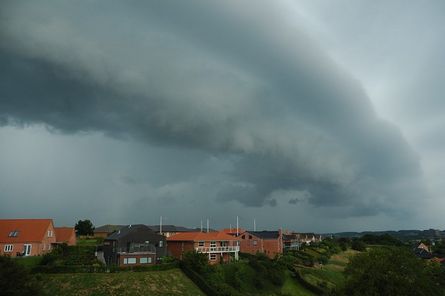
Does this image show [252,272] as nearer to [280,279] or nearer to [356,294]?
[280,279]

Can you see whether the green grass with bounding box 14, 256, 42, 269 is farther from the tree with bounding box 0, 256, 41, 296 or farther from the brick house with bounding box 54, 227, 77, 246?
the brick house with bounding box 54, 227, 77, 246

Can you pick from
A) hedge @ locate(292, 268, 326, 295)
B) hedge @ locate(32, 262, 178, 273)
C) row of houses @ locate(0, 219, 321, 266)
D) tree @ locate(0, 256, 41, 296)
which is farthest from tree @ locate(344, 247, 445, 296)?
row of houses @ locate(0, 219, 321, 266)

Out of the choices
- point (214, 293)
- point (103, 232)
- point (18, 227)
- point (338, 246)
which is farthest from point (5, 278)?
point (338, 246)

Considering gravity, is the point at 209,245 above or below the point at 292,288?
above

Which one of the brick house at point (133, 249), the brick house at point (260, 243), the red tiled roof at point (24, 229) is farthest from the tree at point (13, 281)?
the brick house at point (260, 243)

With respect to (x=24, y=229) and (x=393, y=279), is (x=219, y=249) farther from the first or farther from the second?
(x=393, y=279)

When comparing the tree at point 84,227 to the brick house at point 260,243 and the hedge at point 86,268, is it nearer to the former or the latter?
the brick house at point 260,243

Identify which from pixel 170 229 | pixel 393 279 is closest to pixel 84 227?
pixel 170 229
